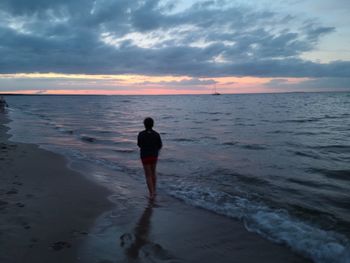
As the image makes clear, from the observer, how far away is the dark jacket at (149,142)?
807 centimetres

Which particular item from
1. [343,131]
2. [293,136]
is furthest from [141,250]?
[343,131]

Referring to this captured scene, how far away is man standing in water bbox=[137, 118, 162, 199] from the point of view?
26.5 ft

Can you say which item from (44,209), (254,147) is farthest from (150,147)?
(254,147)

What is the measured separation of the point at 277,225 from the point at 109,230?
337 cm

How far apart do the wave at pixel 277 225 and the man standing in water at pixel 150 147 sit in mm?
804

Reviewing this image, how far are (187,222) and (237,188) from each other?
313cm

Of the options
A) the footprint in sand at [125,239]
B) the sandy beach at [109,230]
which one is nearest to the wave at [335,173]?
the sandy beach at [109,230]

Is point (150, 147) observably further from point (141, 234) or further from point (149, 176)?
point (141, 234)

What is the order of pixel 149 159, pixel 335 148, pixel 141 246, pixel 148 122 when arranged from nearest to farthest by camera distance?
pixel 141 246
pixel 148 122
pixel 149 159
pixel 335 148

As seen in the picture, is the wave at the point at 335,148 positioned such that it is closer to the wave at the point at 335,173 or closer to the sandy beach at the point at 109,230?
the wave at the point at 335,173

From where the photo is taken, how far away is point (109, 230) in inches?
234

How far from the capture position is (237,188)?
30.8 ft

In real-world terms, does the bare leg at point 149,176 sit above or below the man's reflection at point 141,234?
above

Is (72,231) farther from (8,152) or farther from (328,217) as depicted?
(8,152)
